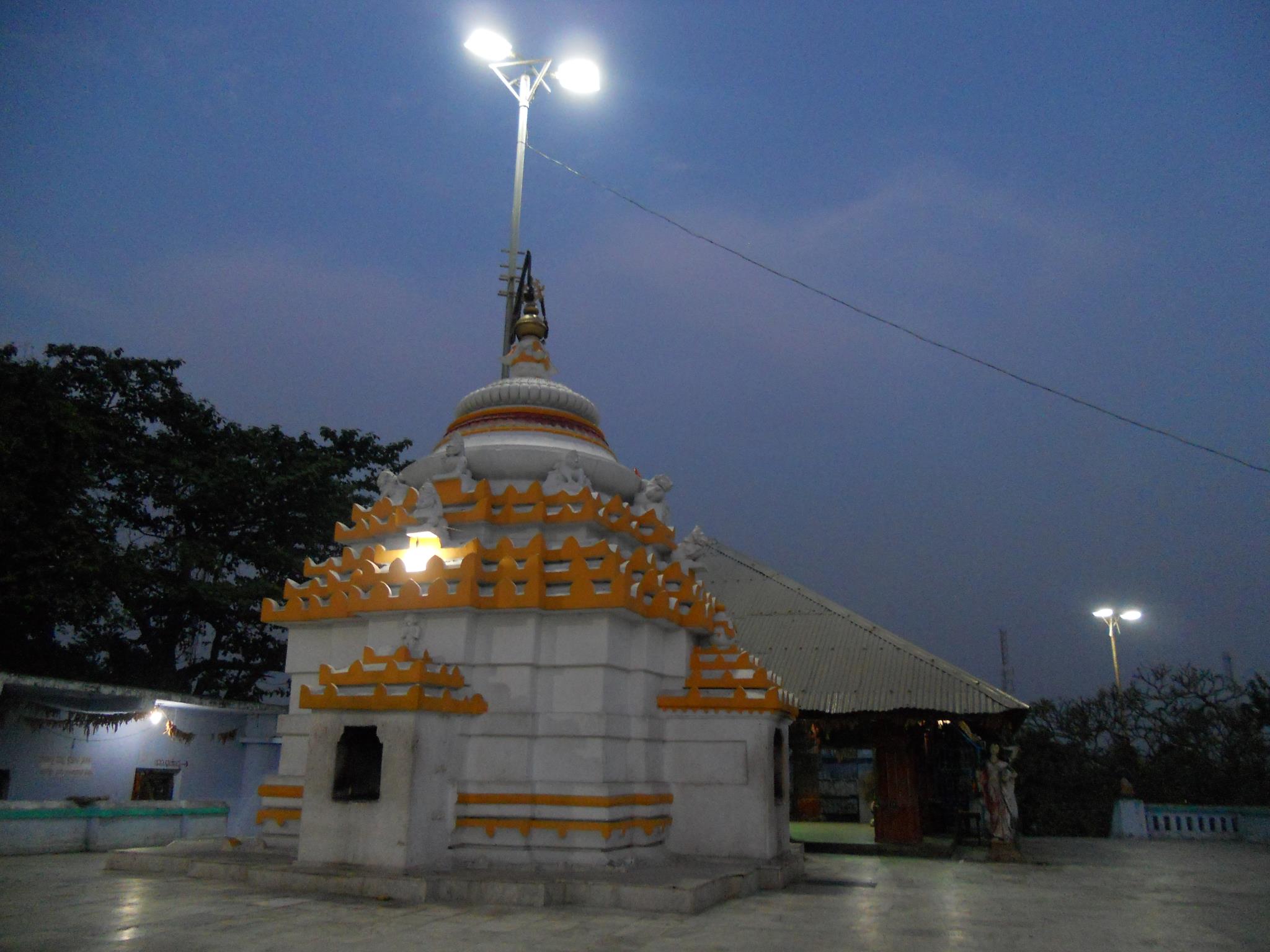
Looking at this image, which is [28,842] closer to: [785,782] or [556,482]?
[556,482]

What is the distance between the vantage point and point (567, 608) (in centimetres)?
1031

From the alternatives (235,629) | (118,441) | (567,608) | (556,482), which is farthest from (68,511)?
(567,608)

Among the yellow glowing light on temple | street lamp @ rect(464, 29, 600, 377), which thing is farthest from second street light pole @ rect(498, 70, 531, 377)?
the yellow glowing light on temple

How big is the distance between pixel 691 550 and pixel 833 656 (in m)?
6.32

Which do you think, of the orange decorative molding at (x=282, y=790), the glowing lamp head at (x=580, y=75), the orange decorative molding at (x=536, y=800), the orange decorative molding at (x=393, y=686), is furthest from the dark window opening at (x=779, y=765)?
the glowing lamp head at (x=580, y=75)

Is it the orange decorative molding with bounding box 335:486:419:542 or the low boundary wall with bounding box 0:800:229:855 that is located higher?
the orange decorative molding with bounding box 335:486:419:542

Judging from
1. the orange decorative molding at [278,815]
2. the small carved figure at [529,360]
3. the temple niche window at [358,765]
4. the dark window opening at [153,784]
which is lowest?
the dark window opening at [153,784]

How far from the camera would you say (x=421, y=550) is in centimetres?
1149

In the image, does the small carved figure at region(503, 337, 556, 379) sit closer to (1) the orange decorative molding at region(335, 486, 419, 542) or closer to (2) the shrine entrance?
(1) the orange decorative molding at region(335, 486, 419, 542)

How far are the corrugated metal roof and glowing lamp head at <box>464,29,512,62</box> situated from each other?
13002 mm

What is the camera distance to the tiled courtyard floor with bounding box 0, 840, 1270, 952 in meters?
6.54

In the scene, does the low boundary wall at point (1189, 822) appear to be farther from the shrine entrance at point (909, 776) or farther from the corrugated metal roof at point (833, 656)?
the corrugated metal roof at point (833, 656)

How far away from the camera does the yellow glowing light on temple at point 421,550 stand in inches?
450

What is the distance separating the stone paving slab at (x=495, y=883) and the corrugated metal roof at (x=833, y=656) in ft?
24.1
